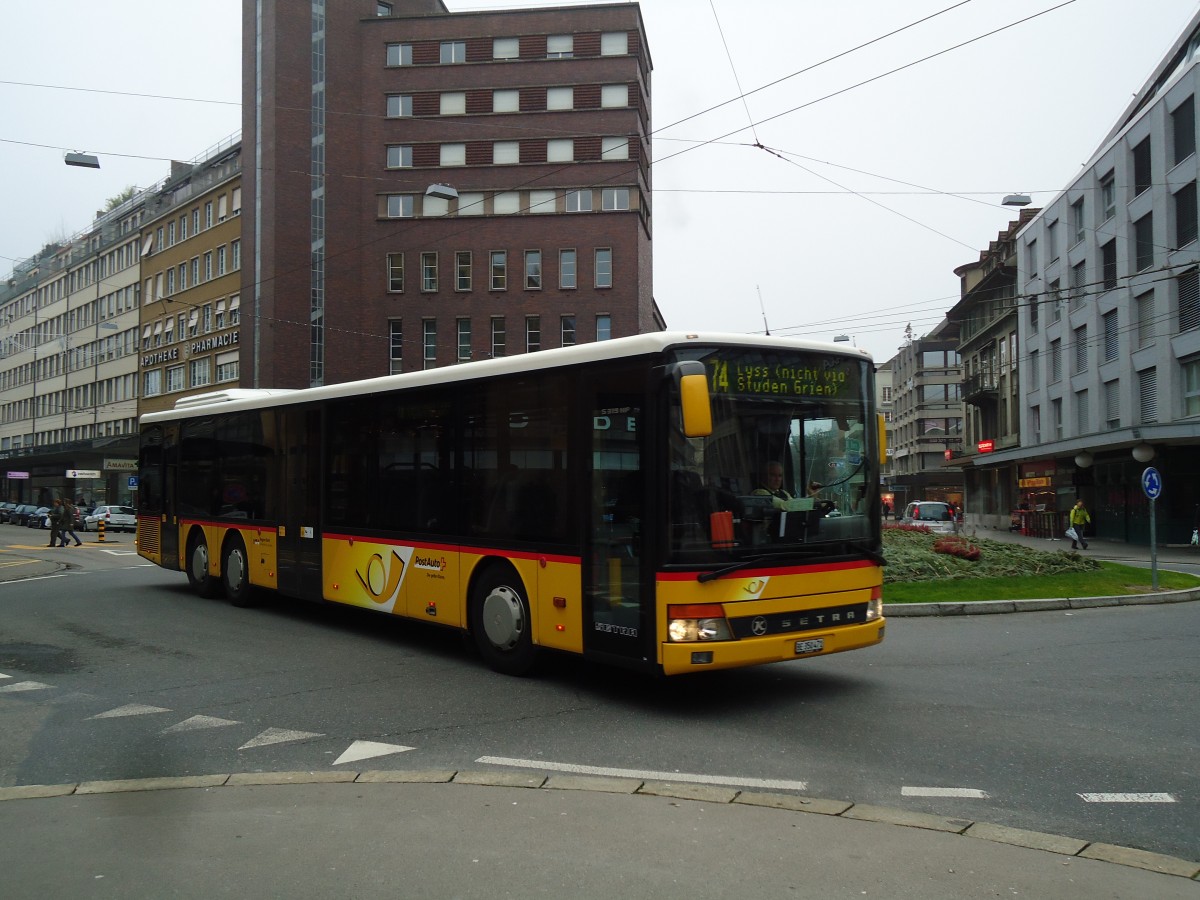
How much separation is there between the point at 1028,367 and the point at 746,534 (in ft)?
161

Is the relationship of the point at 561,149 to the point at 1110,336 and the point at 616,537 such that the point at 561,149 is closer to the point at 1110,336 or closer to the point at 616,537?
the point at 1110,336

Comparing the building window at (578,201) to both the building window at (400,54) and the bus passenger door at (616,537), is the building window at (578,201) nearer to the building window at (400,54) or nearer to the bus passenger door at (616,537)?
the building window at (400,54)

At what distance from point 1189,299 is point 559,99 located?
34.0 meters

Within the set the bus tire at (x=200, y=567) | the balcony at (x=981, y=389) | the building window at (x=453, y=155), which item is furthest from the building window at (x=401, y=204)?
the bus tire at (x=200, y=567)

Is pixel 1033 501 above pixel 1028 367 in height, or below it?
below

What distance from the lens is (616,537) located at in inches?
315

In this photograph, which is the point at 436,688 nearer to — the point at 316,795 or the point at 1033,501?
the point at 316,795

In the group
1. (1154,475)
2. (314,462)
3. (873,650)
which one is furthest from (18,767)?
(1154,475)

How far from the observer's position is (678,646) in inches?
297

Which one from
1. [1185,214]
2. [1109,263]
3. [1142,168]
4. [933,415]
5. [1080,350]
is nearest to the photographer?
[1185,214]

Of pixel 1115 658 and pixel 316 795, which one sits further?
pixel 1115 658

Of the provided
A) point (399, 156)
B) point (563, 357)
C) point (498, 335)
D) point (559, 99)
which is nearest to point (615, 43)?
point (559, 99)

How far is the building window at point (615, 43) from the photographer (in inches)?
2240

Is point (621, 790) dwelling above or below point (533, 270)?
below
